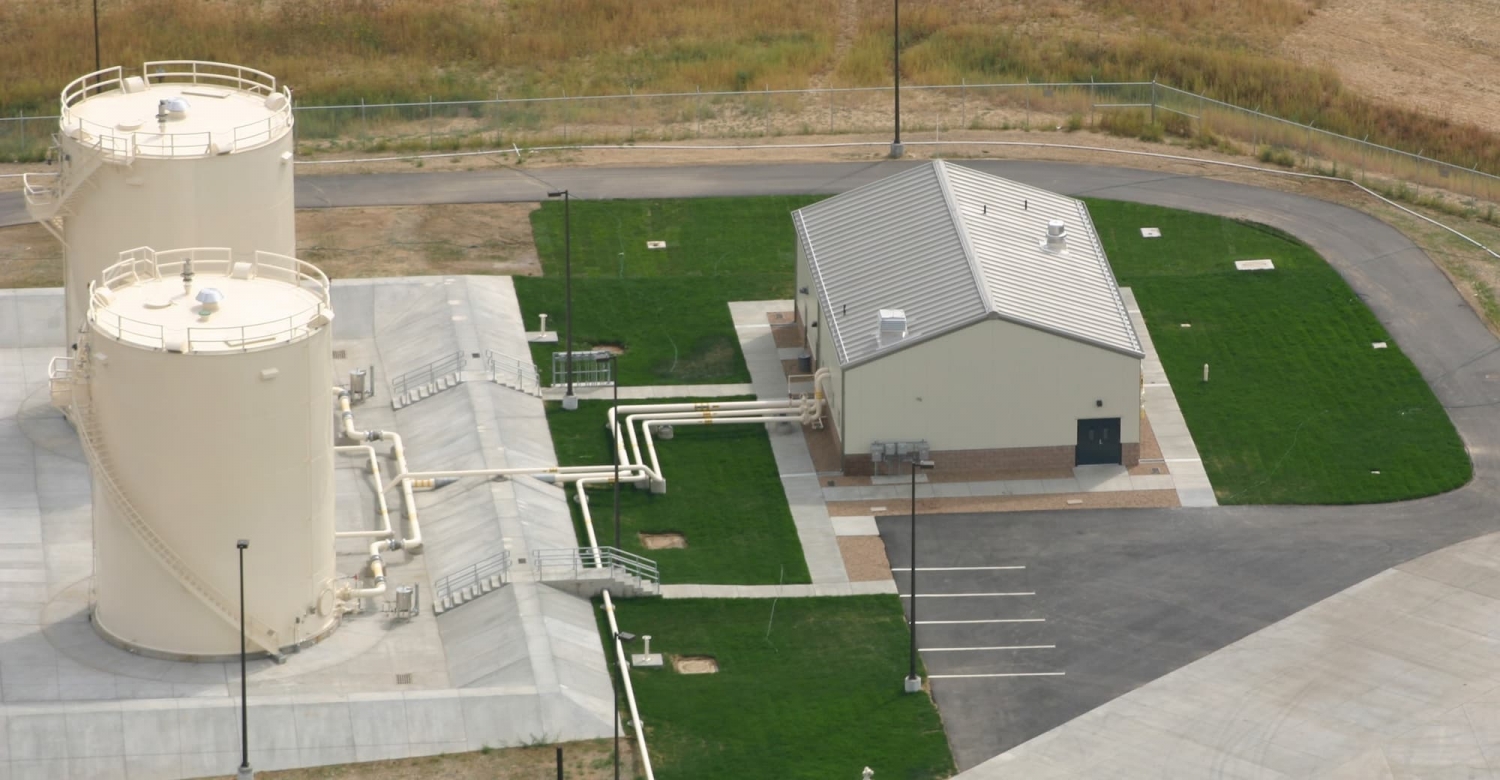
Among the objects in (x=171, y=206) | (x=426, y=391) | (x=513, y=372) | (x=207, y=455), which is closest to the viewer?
(x=207, y=455)

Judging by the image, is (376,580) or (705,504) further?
(705,504)

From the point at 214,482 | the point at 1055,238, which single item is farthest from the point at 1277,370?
the point at 214,482

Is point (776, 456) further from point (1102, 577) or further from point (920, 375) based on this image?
point (1102, 577)

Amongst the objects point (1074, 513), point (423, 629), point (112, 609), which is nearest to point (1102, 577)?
point (1074, 513)

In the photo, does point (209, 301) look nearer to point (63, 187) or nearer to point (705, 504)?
point (63, 187)

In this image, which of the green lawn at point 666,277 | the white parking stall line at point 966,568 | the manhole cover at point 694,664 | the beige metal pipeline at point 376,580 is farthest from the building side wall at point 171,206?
the white parking stall line at point 966,568

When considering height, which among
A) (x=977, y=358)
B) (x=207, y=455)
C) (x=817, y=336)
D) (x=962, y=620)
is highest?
(x=207, y=455)

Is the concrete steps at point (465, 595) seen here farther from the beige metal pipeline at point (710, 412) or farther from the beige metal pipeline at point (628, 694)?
the beige metal pipeline at point (710, 412)

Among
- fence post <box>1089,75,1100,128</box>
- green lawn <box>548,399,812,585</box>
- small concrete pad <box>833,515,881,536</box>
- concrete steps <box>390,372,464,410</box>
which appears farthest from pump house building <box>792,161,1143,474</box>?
fence post <box>1089,75,1100,128</box>
